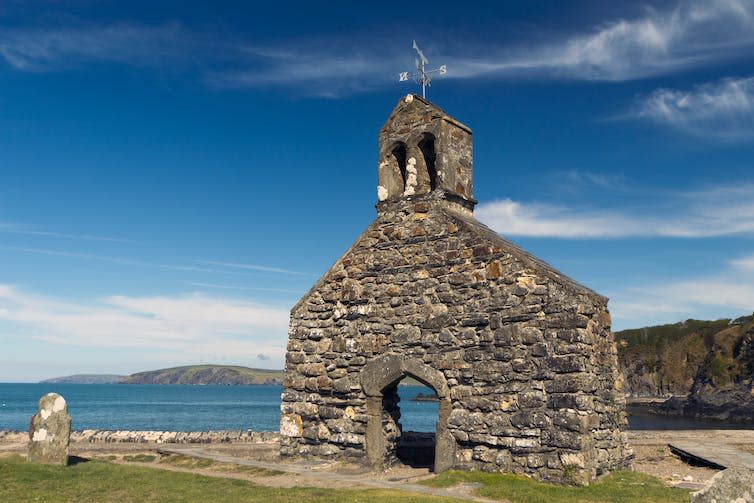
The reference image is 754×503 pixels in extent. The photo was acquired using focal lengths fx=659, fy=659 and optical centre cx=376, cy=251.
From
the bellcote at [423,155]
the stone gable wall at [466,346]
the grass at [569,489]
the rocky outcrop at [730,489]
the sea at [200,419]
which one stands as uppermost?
the bellcote at [423,155]

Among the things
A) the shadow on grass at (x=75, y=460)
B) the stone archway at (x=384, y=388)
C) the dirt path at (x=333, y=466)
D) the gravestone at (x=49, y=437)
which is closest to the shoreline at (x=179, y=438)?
the dirt path at (x=333, y=466)

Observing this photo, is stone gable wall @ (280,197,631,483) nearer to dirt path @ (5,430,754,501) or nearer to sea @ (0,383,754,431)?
dirt path @ (5,430,754,501)

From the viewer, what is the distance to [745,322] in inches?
3292

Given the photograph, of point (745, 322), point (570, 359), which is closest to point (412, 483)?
point (570, 359)

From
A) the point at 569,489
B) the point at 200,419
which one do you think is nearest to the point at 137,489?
the point at 569,489

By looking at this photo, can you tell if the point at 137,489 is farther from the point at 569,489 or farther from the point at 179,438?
the point at 179,438

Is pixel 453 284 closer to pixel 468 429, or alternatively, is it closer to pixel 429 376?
pixel 429 376

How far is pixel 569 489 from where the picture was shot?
11.5 m

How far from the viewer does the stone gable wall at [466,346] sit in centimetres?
1231

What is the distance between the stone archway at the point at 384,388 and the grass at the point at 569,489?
0.89 meters

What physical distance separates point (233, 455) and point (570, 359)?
8.91 metres

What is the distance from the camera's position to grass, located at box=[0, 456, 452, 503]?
10.5 m

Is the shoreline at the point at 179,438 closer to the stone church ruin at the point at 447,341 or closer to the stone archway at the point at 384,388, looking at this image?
the stone church ruin at the point at 447,341

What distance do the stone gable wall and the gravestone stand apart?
4.75m
